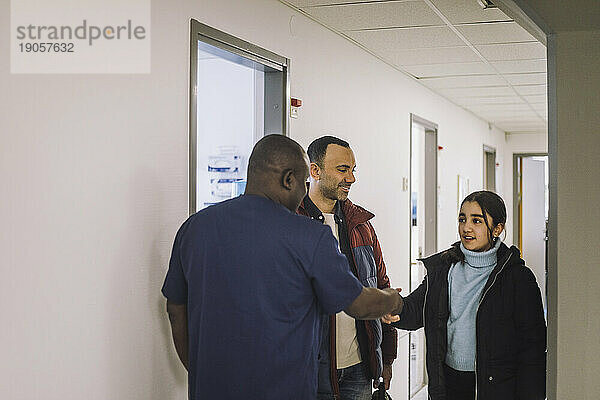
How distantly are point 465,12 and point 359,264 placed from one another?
1.75 meters

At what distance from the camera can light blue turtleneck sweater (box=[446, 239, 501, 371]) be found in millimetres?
3066

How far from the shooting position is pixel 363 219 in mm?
3162

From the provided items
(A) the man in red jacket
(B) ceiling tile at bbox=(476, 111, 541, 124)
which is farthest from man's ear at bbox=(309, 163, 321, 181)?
(B) ceiling tile at bbox=(476, 111, 541, 124)

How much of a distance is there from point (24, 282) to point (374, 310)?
43.4 inches

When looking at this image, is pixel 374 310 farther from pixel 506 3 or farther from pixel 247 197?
pixel 506 3

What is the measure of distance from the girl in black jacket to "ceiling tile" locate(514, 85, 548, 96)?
4.02m

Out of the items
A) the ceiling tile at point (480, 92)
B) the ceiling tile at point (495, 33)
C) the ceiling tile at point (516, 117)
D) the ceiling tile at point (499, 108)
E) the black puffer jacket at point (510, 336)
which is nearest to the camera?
the black puffer jacket at point (510, 336)

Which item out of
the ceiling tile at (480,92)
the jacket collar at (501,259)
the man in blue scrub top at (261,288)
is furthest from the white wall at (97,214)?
the ceiling tile at (480,92)

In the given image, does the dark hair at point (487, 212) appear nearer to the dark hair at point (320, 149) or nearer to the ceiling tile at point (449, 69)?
the dark hair at point (320, 149)

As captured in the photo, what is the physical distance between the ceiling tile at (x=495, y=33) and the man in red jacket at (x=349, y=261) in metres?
1.73

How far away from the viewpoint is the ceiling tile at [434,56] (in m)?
5.22

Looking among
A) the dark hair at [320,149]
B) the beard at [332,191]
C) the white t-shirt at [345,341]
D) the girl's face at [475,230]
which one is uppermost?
the dark hair at [320,149]

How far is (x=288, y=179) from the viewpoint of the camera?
2.47 metres

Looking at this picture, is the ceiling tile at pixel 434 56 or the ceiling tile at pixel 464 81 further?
the ceiling tile at pixel 464 81
